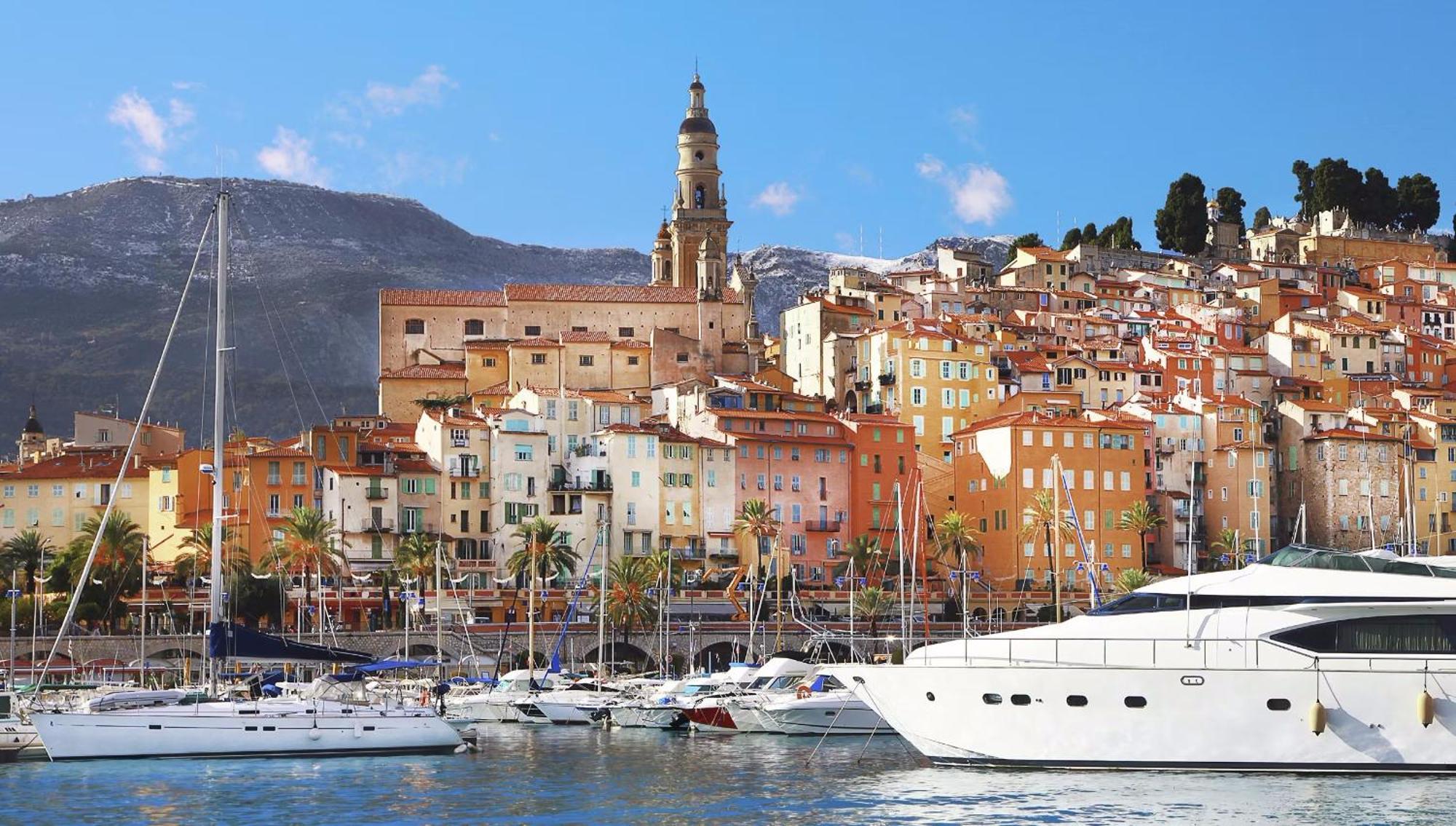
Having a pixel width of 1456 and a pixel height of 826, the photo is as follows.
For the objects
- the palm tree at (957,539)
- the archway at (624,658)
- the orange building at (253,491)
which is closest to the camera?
the archway at (624,658)

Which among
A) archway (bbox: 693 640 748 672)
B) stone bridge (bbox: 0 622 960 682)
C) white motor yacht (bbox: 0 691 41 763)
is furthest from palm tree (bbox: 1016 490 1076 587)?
white motor yacht (bbox: 0 691 41 763)

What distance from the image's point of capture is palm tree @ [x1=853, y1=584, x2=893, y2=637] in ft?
290

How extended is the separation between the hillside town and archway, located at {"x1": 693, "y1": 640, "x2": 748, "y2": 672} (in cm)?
272

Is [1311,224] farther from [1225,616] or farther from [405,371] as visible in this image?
[1225,616]

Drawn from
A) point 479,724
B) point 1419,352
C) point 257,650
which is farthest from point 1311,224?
point 257,650

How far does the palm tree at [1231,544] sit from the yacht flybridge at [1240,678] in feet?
184

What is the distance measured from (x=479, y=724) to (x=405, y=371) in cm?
5083

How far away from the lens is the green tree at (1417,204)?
544ft

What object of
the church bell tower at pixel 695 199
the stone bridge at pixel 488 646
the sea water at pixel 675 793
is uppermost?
the church bell tower at pixel 695 199

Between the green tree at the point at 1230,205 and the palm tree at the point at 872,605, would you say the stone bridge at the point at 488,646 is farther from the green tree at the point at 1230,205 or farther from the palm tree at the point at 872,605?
the green tree at the point at 1230,205

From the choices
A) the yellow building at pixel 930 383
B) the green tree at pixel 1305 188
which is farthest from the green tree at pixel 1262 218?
the yellow building at pixel 930 383

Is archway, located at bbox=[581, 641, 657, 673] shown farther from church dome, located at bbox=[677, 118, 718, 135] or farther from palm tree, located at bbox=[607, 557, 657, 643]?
church dome, located at bbox=[677, 118, 718, 135]

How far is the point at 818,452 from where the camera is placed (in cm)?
10088

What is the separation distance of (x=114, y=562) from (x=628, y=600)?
20169 mm
